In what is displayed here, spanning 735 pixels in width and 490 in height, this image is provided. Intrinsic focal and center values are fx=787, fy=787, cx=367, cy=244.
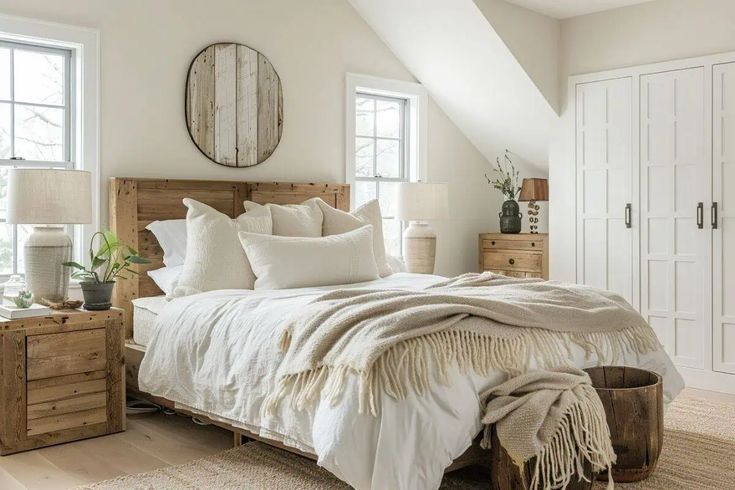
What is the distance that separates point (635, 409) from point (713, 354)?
2.20 meters

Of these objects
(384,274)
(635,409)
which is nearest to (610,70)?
(384,274)

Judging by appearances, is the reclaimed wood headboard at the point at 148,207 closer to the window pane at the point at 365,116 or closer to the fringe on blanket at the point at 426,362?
the window pane at the point at 365,116

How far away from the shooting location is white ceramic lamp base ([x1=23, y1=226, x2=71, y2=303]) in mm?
3662

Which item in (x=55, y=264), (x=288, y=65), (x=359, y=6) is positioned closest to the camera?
(x=55, y=264)

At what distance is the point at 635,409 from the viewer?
9.76ft

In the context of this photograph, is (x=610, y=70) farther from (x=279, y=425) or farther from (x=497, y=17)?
(x=279, y=425)

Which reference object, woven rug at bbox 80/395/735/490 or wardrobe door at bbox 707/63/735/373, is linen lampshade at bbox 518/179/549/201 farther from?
woven rug at bbox 80/395/735/490

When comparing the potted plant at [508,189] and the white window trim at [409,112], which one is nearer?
the white window trim at [409,112]

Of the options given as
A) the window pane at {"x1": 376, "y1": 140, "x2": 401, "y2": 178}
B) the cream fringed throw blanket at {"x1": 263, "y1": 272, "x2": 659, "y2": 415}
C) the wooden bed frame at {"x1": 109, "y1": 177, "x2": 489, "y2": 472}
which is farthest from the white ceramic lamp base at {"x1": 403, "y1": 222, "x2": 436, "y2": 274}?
the cream fringed throw blanket at {"x1": 263, "y1": 272, "x2": 659, "y2": 415}

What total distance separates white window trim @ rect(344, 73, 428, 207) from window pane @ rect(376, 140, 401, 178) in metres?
0.10

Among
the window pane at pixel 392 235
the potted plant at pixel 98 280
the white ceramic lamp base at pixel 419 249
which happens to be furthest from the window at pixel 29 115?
the window pane at pixel 392 235

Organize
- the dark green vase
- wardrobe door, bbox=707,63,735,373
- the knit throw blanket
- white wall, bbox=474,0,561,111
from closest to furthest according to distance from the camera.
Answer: the knit throw blanket < wardrobe door, bbox=707,63,735,373 < white wall, bbox=474,0,561,111 < the dark green vase

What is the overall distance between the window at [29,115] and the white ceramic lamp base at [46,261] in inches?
16.5

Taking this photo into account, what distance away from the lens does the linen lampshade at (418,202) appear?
17.5ft
